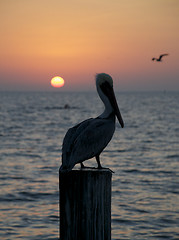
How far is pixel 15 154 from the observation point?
64.6ft

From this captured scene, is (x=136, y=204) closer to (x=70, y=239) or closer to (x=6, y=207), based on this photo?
(x=6, y=207)

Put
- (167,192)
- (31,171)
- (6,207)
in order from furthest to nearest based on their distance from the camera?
(31,171), (167,192), (6,207)

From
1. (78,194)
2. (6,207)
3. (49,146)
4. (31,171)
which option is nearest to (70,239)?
(78,194)

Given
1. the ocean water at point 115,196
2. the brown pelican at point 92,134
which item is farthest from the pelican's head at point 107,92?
the ocean water at point 115,196

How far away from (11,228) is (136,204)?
3.51m

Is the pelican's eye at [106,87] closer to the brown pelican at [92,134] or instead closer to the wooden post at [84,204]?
the brown pelican at [92,134]

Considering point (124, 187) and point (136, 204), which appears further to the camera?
point (124, 187)

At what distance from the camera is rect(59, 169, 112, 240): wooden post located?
3.42 m

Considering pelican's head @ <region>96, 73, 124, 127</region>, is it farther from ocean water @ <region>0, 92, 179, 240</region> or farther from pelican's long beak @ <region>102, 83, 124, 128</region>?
ocean water @ <region>0, 92, 179, 240</region>

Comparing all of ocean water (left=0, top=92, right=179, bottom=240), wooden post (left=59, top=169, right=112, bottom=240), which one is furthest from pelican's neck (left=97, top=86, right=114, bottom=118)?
ocean water (left=0, top=92, right=179, bottom=240)

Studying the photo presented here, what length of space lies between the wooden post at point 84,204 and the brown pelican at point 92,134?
183 millimetres

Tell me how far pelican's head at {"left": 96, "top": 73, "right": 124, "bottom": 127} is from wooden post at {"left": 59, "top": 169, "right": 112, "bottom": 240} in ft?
3.52

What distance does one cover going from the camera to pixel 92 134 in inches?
161

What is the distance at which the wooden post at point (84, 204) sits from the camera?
11.2 feet
